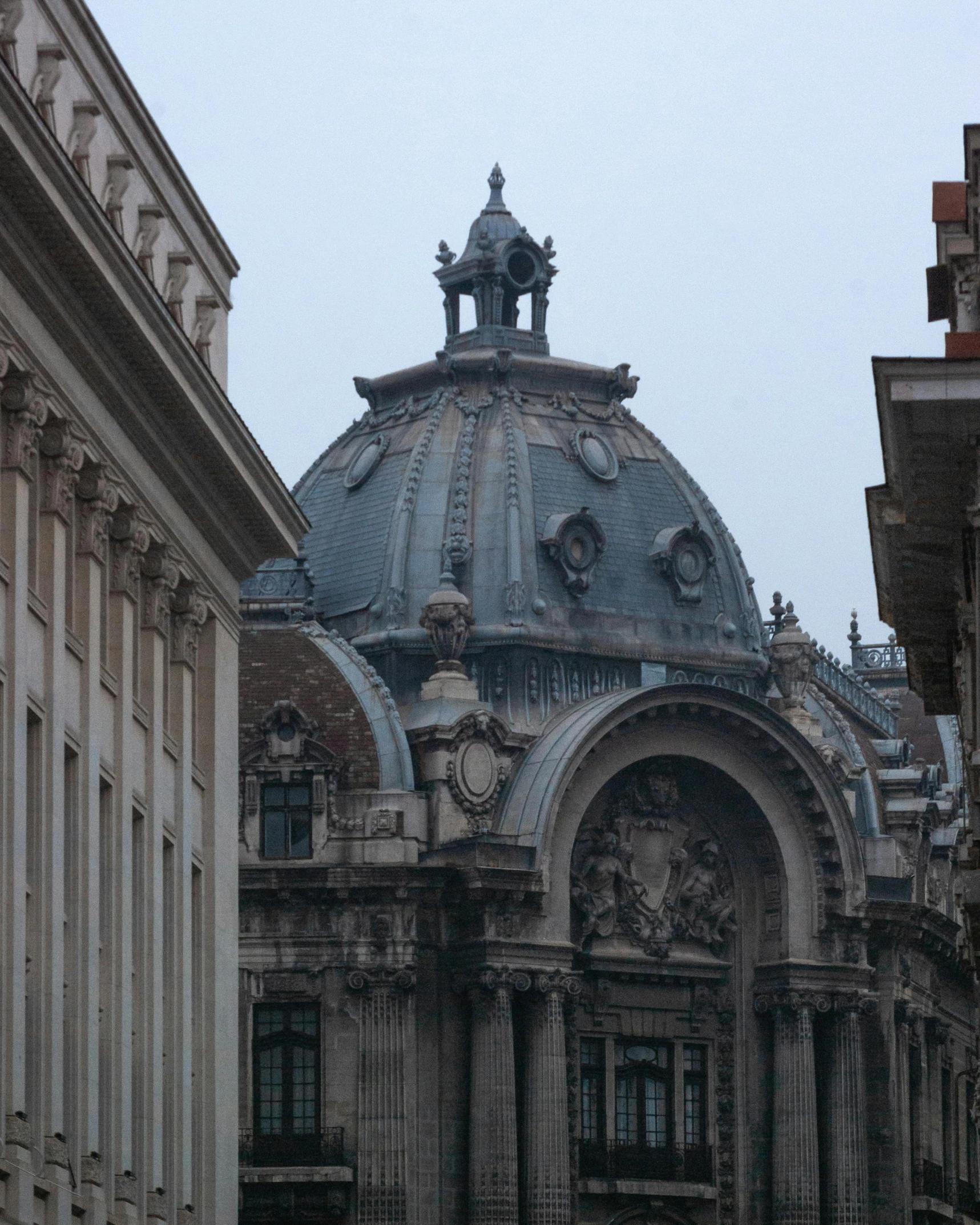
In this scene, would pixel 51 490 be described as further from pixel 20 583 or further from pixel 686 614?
pixel 686 614

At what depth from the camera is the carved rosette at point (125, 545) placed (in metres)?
47.3

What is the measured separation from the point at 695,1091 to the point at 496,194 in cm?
2652

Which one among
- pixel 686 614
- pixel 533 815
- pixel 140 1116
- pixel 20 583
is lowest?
pixel 140 1116

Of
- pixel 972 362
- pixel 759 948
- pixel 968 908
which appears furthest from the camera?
pixel 759 948

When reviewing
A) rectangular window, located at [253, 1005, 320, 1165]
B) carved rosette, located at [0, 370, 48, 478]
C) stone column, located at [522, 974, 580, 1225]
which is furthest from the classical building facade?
stone column, located at [522, 974, 580, 1225]

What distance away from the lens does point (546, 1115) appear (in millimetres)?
84062

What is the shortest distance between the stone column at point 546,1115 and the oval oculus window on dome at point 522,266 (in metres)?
A: 22.0

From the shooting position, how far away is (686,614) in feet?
307

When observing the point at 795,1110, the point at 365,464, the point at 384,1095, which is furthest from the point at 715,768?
the point at 365,464

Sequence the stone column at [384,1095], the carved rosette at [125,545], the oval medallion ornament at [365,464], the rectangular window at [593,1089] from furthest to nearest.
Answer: the oval medallion ornament at [365,464], the rectangular window at [593,1089], the stone column at [384,1095], the carved rosette at [125,545]

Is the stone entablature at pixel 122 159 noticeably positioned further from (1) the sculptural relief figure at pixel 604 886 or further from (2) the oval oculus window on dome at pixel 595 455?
(2) the oval oculus window on dome at pixel 595 455

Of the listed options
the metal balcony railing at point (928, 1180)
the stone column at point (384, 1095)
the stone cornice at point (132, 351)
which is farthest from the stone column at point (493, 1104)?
the stone cornice at point (132, 351)

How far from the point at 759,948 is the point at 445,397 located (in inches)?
647

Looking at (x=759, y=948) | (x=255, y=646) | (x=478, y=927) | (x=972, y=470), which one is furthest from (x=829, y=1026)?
(x=972, y=470)
